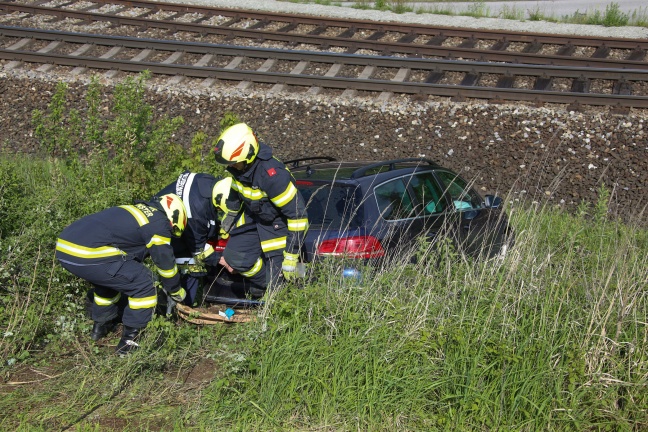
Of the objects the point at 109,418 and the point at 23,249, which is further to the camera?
the point at 23,249

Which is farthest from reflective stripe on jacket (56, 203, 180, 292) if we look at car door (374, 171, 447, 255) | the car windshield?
car door (374, 171, 447, 255)

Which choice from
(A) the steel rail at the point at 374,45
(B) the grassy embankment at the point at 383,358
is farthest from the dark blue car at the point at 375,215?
(A) the steel rail at the point at 374,45

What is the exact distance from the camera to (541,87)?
1158cm

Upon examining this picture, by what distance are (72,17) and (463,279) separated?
12.1 m

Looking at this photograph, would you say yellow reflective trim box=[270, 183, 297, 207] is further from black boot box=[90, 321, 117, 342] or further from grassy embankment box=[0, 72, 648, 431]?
black boot box=[90, 321, 117, 342]

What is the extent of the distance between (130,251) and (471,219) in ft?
10.8

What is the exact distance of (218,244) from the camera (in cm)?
680

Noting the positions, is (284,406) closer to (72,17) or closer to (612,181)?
(612,181)

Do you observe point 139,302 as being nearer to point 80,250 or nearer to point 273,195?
point 80,250

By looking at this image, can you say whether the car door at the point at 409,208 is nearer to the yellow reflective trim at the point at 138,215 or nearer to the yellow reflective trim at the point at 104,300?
the yellow reflective trim at the point at 138,215

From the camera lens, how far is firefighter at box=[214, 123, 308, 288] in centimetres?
588

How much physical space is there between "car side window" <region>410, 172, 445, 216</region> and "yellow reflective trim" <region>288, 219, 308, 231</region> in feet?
4.24

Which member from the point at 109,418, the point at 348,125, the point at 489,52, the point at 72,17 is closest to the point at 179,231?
the point at 109,418

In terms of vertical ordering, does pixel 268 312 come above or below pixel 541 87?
above
